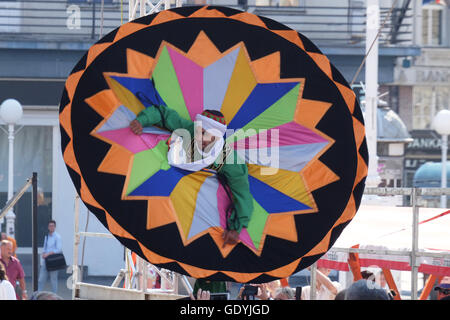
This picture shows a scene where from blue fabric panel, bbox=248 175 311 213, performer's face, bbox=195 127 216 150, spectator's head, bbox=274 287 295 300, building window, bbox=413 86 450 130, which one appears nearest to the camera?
performer's face, bbox=195 127 216 150

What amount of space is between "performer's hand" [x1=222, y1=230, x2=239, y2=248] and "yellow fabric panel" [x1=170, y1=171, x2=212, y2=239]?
0.87 ft

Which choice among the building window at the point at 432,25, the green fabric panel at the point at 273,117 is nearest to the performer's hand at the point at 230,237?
the green fabric panel at the point at 273,117

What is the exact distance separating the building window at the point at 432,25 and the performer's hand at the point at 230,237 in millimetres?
20060

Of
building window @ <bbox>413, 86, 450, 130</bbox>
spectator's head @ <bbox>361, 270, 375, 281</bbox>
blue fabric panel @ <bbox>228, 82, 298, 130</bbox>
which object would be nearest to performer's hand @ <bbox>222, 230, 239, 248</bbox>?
blue fabric panel @ <bbox>228, 82, 298, 130</bbox>

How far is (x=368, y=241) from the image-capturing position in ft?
24.5

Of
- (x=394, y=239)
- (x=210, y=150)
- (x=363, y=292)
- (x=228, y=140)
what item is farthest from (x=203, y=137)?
(x=394, y=239)

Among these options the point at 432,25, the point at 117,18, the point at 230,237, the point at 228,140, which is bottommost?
the point at 230,237

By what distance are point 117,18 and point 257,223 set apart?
13.4 meters

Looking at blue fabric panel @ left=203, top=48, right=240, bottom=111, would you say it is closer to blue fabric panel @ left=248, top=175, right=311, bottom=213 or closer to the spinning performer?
the spinning performer

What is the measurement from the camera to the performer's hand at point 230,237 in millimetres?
5496

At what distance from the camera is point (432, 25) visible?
969 inches

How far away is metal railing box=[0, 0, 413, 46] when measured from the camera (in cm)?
1816

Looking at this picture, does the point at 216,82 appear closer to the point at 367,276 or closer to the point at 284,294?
the point at 284,294
